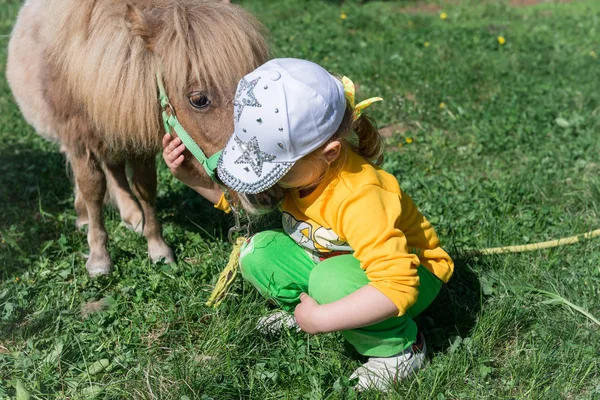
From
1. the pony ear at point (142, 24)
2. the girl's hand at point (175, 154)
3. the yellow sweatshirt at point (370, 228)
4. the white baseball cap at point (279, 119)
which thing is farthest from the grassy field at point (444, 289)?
the pony ear at point (142, 24)

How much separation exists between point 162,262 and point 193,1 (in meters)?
1.30

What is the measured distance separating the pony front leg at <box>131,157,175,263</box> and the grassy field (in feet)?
0.40

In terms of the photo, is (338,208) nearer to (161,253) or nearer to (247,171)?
(247,171)

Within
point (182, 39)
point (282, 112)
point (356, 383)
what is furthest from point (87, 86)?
point (356, 383)

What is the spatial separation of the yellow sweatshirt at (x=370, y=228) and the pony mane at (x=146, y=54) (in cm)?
57

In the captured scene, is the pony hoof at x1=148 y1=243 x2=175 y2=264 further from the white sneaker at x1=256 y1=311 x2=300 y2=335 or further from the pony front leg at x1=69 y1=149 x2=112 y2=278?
the white sneaker at x1=256 y1=311 x2=300 y2=335

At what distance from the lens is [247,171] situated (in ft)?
7.32

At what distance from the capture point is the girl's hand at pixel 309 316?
2250mm

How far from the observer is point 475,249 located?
322 cm

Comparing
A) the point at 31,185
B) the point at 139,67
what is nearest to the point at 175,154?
the point at 139,67

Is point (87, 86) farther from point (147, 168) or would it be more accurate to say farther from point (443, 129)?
point (443, 129)

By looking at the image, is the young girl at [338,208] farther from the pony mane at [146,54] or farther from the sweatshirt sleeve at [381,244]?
the pony mane at [146,54]

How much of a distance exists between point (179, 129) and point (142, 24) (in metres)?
0.44

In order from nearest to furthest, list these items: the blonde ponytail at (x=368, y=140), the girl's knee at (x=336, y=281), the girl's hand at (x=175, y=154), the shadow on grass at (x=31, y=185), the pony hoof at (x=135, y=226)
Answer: the girl's knee at (x=336, y=281)
the blonde ponytail at (x=368, y=140)
the girl's hand at (x=175, y=154)
the pony hoof at (x=135, y=226)
the shadow on grass at (x=31, y=185)
